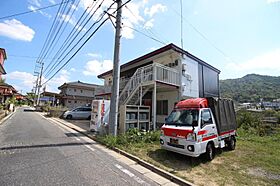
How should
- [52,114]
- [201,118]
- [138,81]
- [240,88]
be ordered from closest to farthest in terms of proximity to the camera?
[201,118] → [138,81] → [52,114] → [240,88]

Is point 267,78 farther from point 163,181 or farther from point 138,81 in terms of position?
point 163,181

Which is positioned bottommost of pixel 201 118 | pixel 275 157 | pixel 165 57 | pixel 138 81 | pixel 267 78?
pixel 275 157

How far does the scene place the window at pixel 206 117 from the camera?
5.86 metres

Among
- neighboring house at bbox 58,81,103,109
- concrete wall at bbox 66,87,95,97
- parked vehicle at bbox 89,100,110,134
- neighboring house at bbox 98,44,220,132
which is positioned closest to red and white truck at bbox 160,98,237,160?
neighboring house at bbox 98,44,220,132

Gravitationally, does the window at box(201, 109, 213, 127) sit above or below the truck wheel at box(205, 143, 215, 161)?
above

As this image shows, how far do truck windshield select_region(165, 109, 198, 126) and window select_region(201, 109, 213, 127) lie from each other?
0.25m

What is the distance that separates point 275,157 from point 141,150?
5324 millimetres

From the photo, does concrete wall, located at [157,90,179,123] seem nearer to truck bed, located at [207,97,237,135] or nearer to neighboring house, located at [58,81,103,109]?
truck bed, located at [207,97,237,135]

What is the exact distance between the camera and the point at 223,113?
7.17 metres

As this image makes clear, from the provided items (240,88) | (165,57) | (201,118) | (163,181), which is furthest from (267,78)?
→ (163,181)

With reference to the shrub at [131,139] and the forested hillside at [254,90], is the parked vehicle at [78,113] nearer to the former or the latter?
the shrub at [131,139]

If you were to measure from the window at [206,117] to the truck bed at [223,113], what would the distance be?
35 cm

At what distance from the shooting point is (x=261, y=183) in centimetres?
407

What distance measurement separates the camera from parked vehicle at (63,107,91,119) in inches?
760
